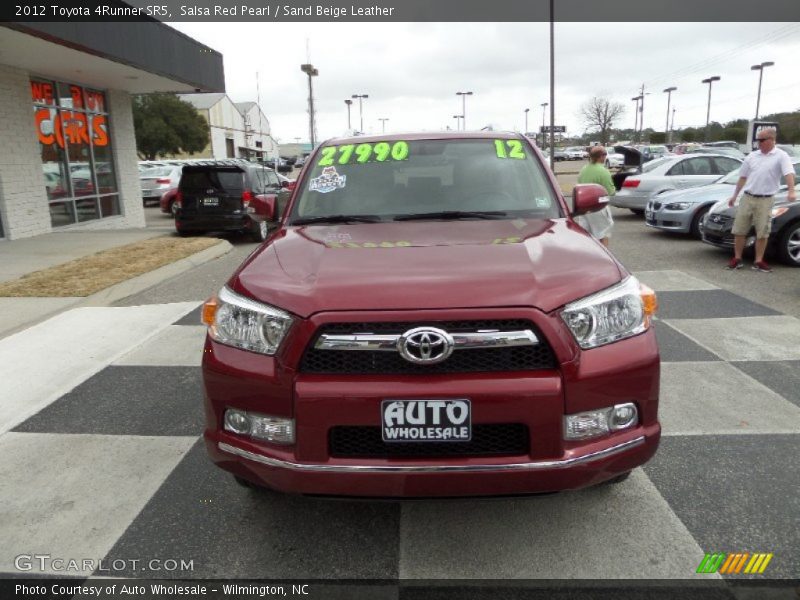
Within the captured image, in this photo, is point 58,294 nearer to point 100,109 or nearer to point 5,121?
point 5,121

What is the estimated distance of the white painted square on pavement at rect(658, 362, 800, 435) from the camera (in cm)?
380

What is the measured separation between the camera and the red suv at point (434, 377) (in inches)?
89.7

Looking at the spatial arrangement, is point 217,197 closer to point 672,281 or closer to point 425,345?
point 672,281

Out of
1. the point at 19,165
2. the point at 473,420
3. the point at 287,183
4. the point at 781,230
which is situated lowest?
the point at 781,230

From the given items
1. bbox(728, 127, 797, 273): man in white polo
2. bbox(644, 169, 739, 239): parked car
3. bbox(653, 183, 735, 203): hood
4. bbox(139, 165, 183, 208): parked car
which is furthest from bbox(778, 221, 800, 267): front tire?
bbox(139, 165, 183, 208): parked car

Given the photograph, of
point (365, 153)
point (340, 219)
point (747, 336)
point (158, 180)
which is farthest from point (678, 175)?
point (158, 180)

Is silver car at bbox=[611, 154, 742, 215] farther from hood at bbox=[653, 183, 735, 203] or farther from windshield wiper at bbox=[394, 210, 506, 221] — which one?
windshield wiper at bbox=[394, 210, 506, 221]

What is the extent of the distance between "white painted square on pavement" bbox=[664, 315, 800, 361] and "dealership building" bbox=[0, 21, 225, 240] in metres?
10.1

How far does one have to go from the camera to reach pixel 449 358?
2326mm

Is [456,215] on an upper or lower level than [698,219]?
upper

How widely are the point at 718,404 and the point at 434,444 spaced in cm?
271

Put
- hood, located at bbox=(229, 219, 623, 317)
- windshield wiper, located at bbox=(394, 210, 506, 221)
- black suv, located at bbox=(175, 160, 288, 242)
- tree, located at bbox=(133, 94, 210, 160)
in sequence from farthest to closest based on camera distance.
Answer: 1. tree, located at bbox=(133, 94, 210, 160)
2. black suv, located at bbox=(175, 160, 288, 242)
3. windshield wiper, located at bbox=(394, 210, 506, 221)
4. hood, located at bbox=(229, 219, 623, 317)

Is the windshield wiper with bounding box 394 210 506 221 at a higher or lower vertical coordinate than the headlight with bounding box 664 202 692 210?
higher

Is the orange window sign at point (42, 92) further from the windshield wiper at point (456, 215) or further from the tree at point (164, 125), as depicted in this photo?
the tree at point (164, 125)
